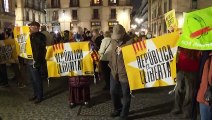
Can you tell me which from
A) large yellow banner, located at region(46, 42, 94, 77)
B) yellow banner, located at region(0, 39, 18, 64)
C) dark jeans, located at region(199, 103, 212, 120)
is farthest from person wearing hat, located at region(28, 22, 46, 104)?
dark jeans, located at region(199, 103, 212, 120)

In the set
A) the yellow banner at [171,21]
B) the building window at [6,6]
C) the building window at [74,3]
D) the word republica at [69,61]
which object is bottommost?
the word republica at [69,61]

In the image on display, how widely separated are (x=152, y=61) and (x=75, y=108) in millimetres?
2527

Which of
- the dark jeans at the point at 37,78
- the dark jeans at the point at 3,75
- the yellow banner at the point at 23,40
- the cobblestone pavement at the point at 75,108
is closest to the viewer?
the cobblestone pavement at the point at 75,108

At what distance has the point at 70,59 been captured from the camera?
8.95m

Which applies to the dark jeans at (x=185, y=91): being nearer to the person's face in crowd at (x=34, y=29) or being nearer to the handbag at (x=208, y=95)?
the handbag at (x=208, y=95)

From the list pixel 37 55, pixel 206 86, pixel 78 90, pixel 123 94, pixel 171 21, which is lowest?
pixel 78 90

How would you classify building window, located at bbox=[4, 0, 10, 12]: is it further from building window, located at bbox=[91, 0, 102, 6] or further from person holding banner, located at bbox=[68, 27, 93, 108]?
person holding banner, located at bbox=[68, 27, 93, 108]

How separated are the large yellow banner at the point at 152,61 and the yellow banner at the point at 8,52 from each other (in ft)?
17.7

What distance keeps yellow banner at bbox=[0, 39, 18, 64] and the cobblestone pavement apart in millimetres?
965

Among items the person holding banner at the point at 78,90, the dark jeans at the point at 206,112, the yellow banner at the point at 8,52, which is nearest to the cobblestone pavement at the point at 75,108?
the person holding banner at the point at 78,90

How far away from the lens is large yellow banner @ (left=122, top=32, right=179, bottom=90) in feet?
22.6

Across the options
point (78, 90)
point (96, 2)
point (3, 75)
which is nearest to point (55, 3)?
point (96, 2)

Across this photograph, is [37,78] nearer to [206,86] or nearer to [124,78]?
[124,78]

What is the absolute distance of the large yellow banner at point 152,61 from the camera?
22.6 feet
